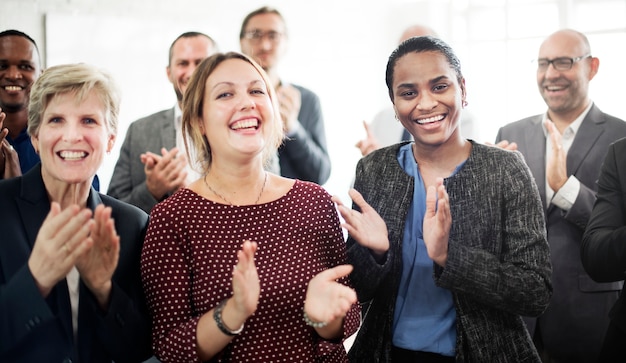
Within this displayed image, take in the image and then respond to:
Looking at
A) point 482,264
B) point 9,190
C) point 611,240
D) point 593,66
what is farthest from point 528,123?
point 9,190

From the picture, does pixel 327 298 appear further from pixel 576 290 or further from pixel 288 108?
pixel 576 290

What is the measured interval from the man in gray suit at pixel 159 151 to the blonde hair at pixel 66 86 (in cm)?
70

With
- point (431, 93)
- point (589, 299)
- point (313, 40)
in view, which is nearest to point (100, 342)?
point (431, 93)

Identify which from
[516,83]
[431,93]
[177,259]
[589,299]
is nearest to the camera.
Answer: [177,259]

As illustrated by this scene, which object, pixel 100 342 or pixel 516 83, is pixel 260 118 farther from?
pixel 516 83

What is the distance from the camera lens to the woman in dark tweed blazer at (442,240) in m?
1.69

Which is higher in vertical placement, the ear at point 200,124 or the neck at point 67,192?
the ear at point 200,124

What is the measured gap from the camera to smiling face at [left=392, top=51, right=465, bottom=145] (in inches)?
72.7

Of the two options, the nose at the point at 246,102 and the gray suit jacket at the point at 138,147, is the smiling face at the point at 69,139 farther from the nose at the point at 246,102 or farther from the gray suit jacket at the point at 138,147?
the gray suit jacket at the point at 138,147

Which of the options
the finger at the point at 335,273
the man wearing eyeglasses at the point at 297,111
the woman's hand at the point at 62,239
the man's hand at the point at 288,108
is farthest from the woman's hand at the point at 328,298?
the man wearing eyeglasses at the point at 297,111

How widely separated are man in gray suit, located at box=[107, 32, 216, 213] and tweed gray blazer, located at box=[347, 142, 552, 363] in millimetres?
846

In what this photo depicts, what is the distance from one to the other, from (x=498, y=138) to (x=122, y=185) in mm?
1626

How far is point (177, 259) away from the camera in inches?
61.9

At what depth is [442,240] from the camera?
5.48ft
